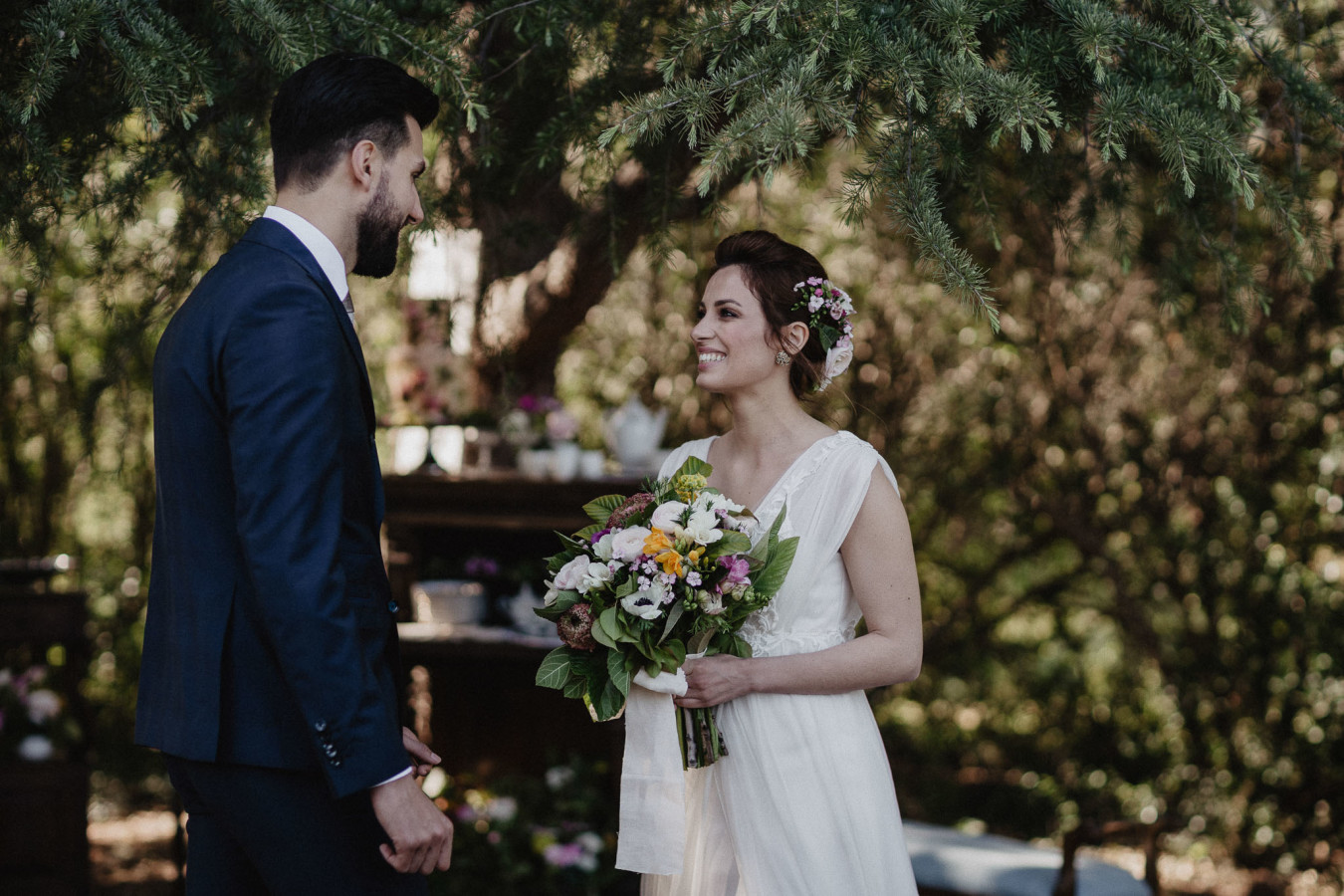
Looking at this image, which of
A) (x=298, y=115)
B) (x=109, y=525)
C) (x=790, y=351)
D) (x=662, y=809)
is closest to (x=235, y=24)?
(x=298, y=115)

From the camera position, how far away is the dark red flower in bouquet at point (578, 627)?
1.93 meters

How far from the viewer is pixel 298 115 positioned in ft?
5.58

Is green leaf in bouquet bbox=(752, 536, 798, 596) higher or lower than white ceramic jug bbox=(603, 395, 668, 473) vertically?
lower

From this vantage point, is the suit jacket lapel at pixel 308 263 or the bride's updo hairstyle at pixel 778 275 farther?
the bride's updo hairstyle at pixel 778 275

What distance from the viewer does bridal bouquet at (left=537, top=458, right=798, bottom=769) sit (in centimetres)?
190

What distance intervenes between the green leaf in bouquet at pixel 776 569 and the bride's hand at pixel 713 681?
17 centimetres

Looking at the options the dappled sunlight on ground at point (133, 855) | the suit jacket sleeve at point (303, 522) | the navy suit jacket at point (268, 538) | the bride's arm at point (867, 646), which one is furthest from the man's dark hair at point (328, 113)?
the dappled sunlight on ground at point (133, 855)

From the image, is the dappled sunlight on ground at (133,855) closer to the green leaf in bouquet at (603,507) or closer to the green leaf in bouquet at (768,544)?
the green leaf in bouquet at (603,507)

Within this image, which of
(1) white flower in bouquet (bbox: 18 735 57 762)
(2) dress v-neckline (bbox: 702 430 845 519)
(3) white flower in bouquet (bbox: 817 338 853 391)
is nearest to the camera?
(2) dress v-neckline (bbox: 702 430 845 519)

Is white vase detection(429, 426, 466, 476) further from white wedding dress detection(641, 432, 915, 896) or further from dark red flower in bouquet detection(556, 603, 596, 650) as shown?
dark red flower in bouquet detection(556, 603, 596, 650)

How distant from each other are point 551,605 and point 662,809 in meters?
0.44

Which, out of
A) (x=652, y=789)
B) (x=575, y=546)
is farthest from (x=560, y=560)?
(x=652, y=789)

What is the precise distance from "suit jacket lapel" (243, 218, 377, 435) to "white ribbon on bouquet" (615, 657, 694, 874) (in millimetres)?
796

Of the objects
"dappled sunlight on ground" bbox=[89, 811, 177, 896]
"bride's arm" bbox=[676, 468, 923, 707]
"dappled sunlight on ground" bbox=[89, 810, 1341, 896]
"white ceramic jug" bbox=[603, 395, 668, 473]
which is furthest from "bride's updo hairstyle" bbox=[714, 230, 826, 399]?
"dappled sunlight on ground" bbox=[89, 811, 177, 896]
